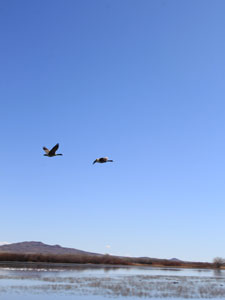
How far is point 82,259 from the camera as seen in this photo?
12081 cm

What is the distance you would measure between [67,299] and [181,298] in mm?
10260

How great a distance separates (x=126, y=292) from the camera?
34719mm

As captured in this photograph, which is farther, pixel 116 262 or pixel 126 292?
pixel 116 262

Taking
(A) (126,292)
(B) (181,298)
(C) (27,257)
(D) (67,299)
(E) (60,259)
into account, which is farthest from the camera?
(E) (60,259)

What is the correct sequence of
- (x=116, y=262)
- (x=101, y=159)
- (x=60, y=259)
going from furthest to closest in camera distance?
(x=116, y=262) < (x=60, y=259) < (x=101, y=159)

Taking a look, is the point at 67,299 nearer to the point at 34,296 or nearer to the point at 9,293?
the point at 34,296

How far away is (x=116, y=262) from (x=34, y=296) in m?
99.9

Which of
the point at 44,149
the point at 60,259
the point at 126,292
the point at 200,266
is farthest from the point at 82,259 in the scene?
the point at 44,149

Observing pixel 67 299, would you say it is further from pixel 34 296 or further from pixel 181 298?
pixel 181 298

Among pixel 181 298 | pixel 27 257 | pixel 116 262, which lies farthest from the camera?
pixel 116 262

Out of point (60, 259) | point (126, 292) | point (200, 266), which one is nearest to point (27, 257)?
point (60, 259)

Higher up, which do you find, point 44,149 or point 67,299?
point 44,149

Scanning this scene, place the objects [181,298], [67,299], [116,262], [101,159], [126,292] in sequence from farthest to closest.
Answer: [116,262] → [126,292] → [181,298] → [67,299] → [101,159]

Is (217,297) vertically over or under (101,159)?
under
